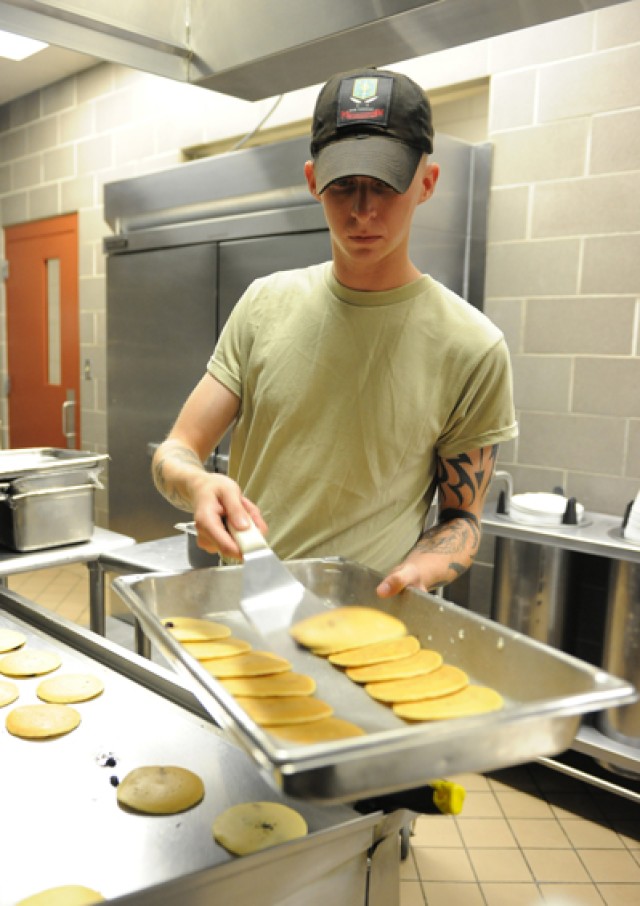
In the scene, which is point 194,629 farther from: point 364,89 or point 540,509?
point 540,509

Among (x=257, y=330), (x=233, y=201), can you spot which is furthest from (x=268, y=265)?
(x=257, y=330)

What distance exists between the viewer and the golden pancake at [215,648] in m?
0.95

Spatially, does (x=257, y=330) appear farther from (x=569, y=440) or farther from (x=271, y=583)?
(x=569, y=440)

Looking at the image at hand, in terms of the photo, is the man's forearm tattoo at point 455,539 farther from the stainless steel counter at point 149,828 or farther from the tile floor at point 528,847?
the tile floor at point 528,847

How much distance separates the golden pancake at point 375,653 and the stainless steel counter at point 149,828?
0.57ft

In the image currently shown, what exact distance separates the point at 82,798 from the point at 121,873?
0.49 ft

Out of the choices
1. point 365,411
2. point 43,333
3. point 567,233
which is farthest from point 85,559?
point 43,333

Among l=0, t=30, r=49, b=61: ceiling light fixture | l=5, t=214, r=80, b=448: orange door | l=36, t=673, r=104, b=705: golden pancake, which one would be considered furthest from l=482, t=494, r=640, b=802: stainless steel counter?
l=5, t=214, r=80, b=448: orange door

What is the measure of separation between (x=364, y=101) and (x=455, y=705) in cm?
86

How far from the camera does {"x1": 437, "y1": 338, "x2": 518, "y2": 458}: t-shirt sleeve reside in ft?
4.50

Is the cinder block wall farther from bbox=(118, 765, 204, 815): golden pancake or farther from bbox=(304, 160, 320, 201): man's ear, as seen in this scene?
bbox=(118, 765, 204, 815): golden pancake

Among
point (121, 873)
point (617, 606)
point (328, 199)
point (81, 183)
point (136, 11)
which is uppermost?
point (81, 183)

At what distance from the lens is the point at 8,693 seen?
1.25 metres

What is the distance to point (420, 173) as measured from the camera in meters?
1.26
